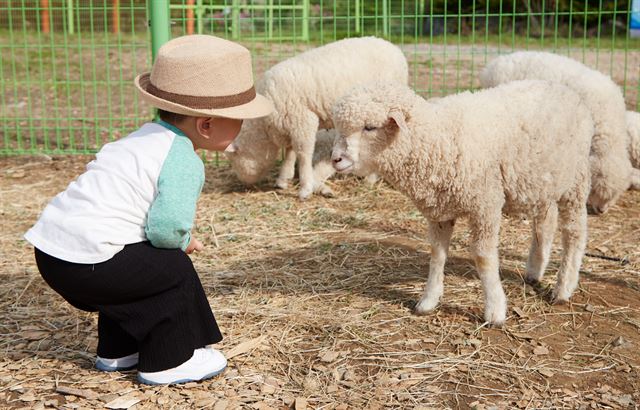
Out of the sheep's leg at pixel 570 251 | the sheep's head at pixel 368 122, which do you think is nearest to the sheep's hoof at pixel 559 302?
the sheep's leg at pixel 570 251

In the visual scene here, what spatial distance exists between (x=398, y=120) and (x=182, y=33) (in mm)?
8221

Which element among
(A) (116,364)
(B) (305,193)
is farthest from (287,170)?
(A) (116,364)

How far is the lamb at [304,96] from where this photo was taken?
6.93 m

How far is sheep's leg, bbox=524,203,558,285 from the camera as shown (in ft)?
14.8

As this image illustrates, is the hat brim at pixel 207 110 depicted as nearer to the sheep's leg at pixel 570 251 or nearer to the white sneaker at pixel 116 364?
the white sneaker at pixel 116 364

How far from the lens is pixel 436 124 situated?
12.5ft

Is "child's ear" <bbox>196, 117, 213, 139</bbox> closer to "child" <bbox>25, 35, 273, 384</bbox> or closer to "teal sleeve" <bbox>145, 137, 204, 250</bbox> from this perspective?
"child" <bbox>25, 35, 273, 384</bbox>

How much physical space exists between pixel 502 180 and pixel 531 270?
984 millimetres

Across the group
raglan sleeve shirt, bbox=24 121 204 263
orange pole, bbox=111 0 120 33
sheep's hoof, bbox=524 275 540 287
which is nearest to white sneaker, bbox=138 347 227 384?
raglan sleeve shirt, bbox=24 121 204 263

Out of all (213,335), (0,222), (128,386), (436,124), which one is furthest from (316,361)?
(0,222)

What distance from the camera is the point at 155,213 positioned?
10.1 ft

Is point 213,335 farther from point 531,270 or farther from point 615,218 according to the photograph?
point 615,218

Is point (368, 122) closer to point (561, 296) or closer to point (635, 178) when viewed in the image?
A: point (561, 296)

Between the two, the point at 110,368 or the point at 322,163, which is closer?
the point at 110,368
